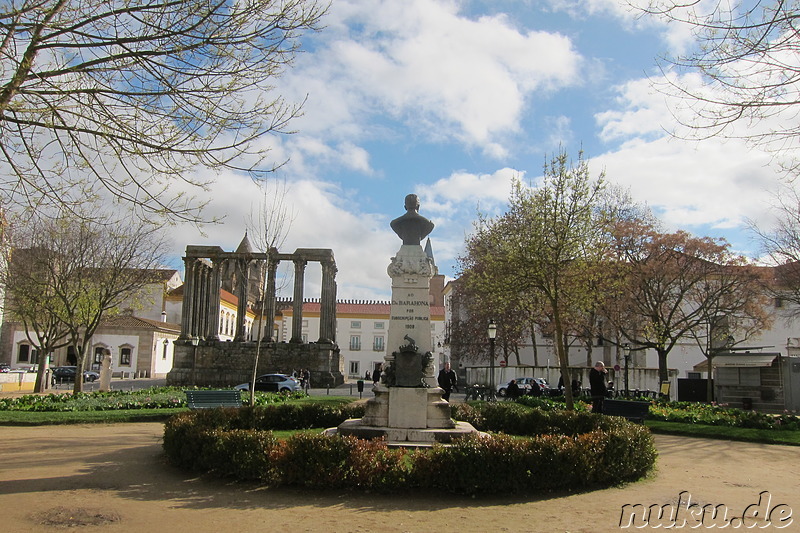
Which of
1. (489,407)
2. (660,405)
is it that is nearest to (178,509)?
(489,407)

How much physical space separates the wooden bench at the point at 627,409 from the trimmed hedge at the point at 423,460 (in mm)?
5863

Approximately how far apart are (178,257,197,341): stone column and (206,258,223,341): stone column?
1400mm

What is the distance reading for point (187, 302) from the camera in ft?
135

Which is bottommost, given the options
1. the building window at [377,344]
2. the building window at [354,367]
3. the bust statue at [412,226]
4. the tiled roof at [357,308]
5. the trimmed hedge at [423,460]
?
the building window at [354,367]

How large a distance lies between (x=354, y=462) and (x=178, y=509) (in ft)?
6.48

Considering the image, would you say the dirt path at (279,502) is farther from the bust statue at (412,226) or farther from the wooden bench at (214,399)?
the bust statue at (412,226)

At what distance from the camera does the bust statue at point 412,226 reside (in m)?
11.4

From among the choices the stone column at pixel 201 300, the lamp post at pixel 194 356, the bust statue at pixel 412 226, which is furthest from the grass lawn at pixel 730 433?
the stone column at pixel 201 300

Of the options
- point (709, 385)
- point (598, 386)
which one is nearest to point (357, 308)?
point (709, 385)

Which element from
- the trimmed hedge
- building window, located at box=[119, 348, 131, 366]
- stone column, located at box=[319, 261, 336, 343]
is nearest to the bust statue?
the trimmed hedge

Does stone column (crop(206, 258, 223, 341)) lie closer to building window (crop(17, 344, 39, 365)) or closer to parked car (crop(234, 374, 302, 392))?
parked car (crop(234, 374, 302, 392))

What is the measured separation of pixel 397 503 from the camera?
22.4 ft

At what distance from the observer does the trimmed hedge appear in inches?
284

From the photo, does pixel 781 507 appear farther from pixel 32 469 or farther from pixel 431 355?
pixel 32 469
